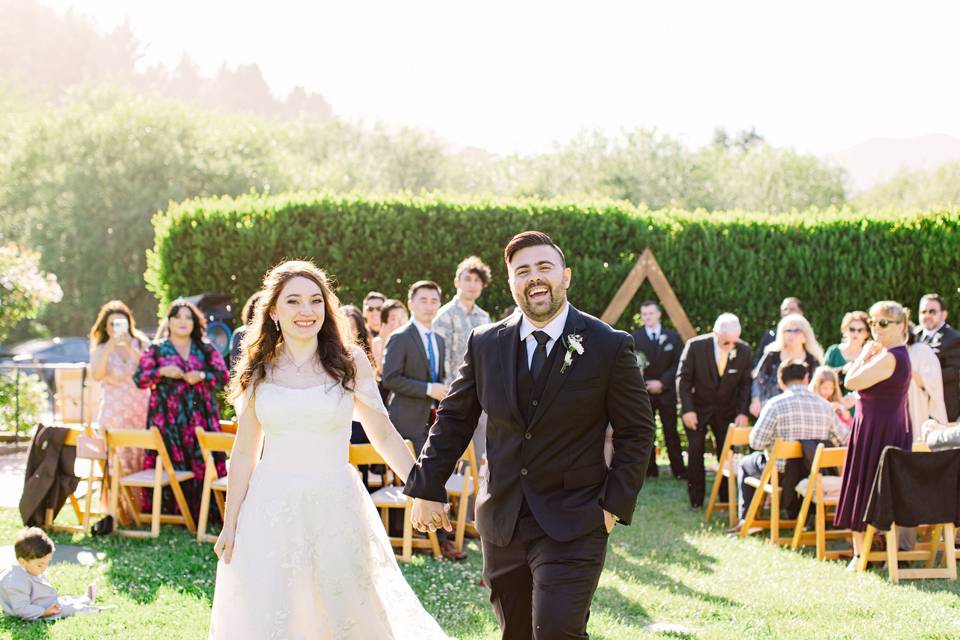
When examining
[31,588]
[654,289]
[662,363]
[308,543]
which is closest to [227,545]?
[308,543]

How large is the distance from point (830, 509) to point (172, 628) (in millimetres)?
6226

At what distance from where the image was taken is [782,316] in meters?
13.2

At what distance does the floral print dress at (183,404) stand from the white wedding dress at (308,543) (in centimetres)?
433

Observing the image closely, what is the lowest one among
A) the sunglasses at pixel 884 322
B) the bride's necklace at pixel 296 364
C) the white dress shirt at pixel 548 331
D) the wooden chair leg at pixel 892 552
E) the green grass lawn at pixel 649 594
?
the green grass lawn at pixel 649 594

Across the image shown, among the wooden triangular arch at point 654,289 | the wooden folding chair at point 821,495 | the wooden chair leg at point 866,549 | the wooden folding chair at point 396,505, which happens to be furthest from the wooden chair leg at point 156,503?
the wooden triangular arch at point 654,289

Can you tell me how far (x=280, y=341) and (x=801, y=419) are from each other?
17.5ft

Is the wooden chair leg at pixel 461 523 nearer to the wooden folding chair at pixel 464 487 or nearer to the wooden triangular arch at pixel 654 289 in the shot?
the wooden folding chair at pixel 464 487

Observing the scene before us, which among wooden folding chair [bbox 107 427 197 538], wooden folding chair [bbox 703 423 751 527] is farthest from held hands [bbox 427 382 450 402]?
wooden folding chair [bbox 703 423 751 527]

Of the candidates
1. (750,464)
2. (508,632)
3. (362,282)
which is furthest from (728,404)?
(508,632)

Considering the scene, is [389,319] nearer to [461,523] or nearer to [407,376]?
[407,376]

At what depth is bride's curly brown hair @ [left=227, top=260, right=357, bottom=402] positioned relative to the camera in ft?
16.0

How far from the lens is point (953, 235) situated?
13805 millimetres

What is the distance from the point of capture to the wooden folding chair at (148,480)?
27.0 feet

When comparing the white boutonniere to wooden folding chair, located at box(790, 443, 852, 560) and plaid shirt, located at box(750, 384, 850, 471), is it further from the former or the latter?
plaid shirt, located at box(750, 384, 850, 471)
